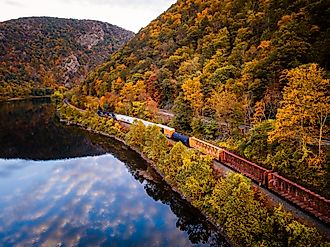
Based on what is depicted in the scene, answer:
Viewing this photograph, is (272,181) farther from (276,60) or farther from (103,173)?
(103,173)

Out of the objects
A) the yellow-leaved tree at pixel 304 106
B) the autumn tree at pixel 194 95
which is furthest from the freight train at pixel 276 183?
the autumn tree at pixel 194 95

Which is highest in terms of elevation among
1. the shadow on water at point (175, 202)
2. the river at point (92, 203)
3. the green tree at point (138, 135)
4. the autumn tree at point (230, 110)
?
the autumn tree at point (230, 110)

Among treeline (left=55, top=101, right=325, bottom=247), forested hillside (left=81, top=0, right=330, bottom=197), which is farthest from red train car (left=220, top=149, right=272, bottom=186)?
treeline (left=55, top=101, right=325, bottom=247)

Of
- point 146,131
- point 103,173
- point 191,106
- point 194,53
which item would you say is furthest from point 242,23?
point 103,173

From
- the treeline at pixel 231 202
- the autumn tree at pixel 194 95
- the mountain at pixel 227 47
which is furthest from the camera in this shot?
the autumn tree at pixel 194 95

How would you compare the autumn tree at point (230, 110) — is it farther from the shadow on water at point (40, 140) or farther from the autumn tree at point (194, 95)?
the shadow on water at point (40, 140)

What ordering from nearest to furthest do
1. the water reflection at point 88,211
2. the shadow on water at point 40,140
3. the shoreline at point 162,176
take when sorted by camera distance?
1. the shoreline at point 162,176
2. the water reflection at point 88,211
3. the shadow on water at point 40,140

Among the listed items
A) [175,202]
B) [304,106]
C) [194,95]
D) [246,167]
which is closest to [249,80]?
[194,95]
